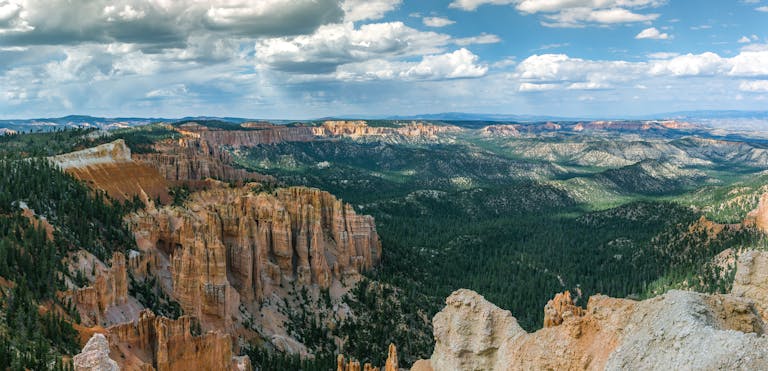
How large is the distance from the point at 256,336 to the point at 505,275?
65.5m

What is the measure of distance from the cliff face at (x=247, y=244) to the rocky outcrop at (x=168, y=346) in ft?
56.9

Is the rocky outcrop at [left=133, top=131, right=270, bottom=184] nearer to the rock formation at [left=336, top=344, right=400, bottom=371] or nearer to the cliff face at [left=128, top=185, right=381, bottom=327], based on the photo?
the cliff face at [left=128, top=185, right=381, bottom=327]

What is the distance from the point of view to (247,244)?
70.9 m

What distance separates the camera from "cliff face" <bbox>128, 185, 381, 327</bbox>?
2403 inches

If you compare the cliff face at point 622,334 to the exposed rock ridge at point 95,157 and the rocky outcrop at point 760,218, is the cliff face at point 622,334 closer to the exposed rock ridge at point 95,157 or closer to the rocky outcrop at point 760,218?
the exposed rock ridge at point 95,157

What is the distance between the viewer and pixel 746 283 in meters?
22.8

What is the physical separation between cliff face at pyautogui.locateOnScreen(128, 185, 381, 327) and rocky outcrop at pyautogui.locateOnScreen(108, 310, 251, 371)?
56.9ft

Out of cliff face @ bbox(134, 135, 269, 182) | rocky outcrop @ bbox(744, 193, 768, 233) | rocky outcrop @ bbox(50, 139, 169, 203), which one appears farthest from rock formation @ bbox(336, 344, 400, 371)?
rocky outcrop @ bbox(744, 193, 768, 233)

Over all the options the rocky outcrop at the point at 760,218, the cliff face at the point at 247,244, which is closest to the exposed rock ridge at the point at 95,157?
the cliff face at the point at 247,244

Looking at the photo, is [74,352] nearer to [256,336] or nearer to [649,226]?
[256,336]

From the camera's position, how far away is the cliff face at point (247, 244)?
6103 centimetres

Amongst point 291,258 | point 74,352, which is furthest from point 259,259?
point 74,352

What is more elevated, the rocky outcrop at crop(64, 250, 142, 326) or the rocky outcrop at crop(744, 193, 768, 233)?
the rocky outcrop at crop(64, 250, 142, 326)

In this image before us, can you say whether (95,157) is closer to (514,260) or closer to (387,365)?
(387,365)
